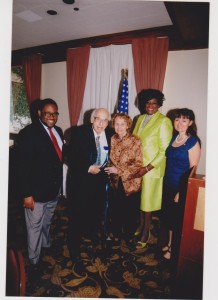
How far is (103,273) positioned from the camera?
7.86 feet

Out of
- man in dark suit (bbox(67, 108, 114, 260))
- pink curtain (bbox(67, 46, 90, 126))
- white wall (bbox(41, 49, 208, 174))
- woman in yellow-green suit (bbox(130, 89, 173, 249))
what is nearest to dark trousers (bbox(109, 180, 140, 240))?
woman in yellow-green suit (bbox(130, 89, 173, 249))

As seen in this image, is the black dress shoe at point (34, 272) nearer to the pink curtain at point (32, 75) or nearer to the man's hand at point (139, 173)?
the man's hand at point (139, 173)

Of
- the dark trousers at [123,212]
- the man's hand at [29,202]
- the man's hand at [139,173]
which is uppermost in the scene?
the man's hand at [139,173]

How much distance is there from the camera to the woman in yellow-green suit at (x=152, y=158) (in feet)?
9.19

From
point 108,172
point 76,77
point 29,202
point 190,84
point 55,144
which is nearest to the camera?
point 29,202

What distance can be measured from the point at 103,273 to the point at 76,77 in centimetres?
410

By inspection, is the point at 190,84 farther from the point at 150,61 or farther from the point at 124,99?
the point at 124,99

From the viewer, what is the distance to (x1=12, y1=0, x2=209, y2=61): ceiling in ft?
10.1

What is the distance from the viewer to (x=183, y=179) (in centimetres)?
256

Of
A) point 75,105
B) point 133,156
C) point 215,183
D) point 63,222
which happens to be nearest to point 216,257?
point 215,183

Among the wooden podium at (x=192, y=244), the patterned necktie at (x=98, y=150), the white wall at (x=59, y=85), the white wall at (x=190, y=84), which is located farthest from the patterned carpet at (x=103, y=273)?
the white wall at (x=59, y=85)

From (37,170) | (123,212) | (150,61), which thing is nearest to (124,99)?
(150,61)

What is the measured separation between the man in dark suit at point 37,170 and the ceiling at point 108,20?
1.99m

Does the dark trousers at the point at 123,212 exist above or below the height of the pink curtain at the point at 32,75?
below
